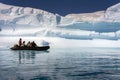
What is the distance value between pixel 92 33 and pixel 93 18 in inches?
365

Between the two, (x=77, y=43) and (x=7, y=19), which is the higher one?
(x=7, y=19)

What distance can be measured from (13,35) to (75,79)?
6667 cm

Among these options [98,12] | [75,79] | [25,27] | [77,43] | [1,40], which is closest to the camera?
[75,79]

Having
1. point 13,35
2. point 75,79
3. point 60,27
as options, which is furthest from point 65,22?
point 75,79

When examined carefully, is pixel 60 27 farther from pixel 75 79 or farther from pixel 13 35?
pixel 75 79

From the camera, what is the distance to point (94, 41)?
3401 inches

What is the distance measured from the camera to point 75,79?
15797 mm

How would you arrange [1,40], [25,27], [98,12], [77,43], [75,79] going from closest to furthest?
[75,79] → [1,40] → [25,27] → [77,43] → [98,12]

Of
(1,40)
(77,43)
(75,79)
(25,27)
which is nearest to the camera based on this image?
(75,79)

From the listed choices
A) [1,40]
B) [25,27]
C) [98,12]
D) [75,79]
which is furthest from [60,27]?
[75,79]

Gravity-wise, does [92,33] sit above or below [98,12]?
below

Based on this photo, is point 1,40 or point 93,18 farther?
point 93,18

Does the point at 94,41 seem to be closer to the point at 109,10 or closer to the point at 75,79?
the point at 109,10

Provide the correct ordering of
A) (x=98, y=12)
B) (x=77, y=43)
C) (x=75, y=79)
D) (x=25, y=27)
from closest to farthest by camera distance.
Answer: (x=75, y=79) < (x=25, y=27) < (x=77, y=43) < (x=98, y=12)
